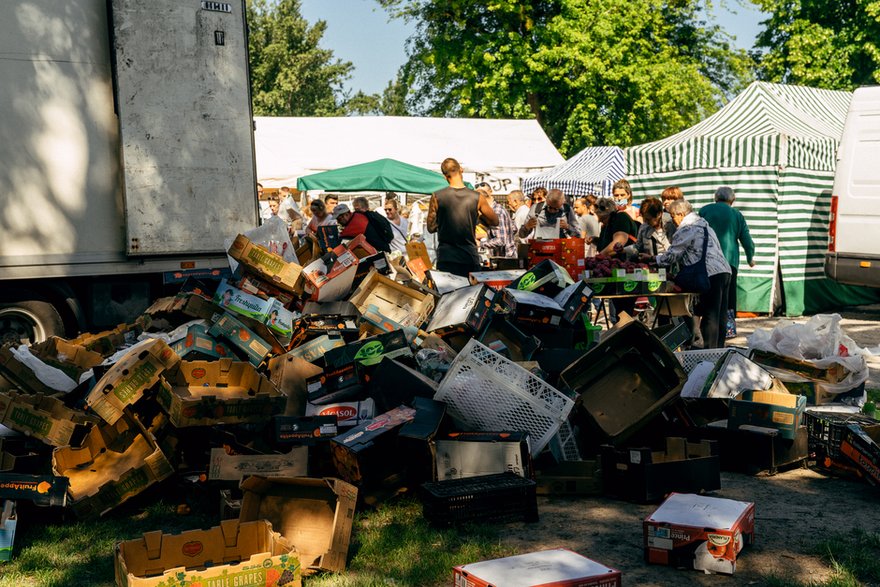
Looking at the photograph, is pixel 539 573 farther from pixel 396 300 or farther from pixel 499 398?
pixel 396 300

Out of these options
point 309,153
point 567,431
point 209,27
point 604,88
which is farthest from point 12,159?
point 604,88

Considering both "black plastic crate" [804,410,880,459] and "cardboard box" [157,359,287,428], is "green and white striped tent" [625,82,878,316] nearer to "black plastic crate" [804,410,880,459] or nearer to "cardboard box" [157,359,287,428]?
"black plastic crate" [804,410,880,459]

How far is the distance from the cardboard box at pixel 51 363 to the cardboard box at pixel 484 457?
286cm

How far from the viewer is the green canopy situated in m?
20.4

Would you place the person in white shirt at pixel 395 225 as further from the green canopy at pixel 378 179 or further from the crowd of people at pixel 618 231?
the green canopy at pixel 378 179

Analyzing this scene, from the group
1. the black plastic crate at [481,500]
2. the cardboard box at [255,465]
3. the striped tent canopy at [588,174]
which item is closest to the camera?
the black plastic crate at [481,500]

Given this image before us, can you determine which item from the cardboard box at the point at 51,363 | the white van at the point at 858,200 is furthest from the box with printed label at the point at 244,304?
the white van at the point at 858,200

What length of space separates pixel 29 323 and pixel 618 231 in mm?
6230

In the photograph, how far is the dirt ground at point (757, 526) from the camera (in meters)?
4.25

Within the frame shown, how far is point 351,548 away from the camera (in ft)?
15.1

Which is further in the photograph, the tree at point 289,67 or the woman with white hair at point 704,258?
the tree at point 289,67

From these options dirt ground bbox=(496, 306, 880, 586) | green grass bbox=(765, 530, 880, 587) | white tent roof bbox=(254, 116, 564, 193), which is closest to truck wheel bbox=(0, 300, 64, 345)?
dirt ground bbox=(496, 306, 880, 586)

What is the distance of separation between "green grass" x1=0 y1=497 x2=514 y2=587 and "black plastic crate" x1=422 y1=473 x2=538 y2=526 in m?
0.08

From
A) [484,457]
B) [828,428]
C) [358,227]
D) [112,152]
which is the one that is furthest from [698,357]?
[112,152]
